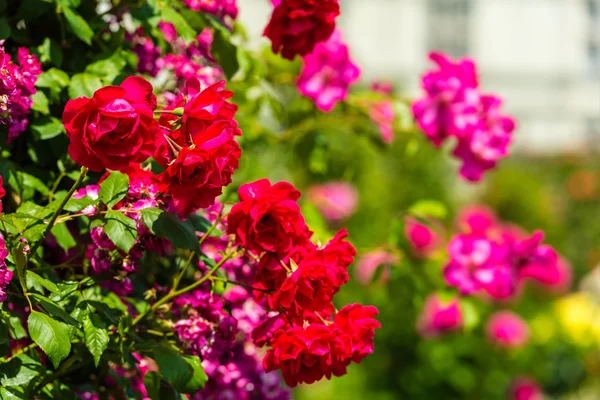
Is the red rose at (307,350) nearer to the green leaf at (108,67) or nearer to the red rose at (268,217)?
the red rose at (268,217)

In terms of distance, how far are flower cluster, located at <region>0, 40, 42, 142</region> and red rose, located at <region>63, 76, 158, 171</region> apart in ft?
0.62

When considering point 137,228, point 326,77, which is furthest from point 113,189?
point 326,77

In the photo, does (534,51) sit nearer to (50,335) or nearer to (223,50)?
(223,50)


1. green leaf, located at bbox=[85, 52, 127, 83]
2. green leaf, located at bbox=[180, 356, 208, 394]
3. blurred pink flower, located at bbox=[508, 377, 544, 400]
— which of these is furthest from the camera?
blurred pink flower, located at bbox=[508, 377, 544, 400]

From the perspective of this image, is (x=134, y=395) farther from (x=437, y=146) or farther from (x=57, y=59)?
(x=437, y=146)

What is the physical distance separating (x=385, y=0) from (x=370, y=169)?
29.6 ft

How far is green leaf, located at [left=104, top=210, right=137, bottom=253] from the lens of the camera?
131 centimetres

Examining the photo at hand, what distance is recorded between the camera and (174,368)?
4.60ft

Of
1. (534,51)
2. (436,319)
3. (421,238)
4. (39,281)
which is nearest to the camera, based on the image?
(39,281)

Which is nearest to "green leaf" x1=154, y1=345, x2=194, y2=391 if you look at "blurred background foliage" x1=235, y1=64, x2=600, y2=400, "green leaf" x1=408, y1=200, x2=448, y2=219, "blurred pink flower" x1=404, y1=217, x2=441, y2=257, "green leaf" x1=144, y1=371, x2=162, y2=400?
"green leaf" x1=144, y1=371, x2=162, y2=400

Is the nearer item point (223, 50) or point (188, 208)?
point (188, 208)

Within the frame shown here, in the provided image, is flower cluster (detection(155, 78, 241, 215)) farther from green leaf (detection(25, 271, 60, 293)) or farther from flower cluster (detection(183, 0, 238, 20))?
flower cluster (detection(183, 0, 238, 20))

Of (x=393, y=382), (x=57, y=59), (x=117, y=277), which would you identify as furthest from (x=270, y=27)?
(x=393, y=382)

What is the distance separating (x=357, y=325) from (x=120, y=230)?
1.22 ft
